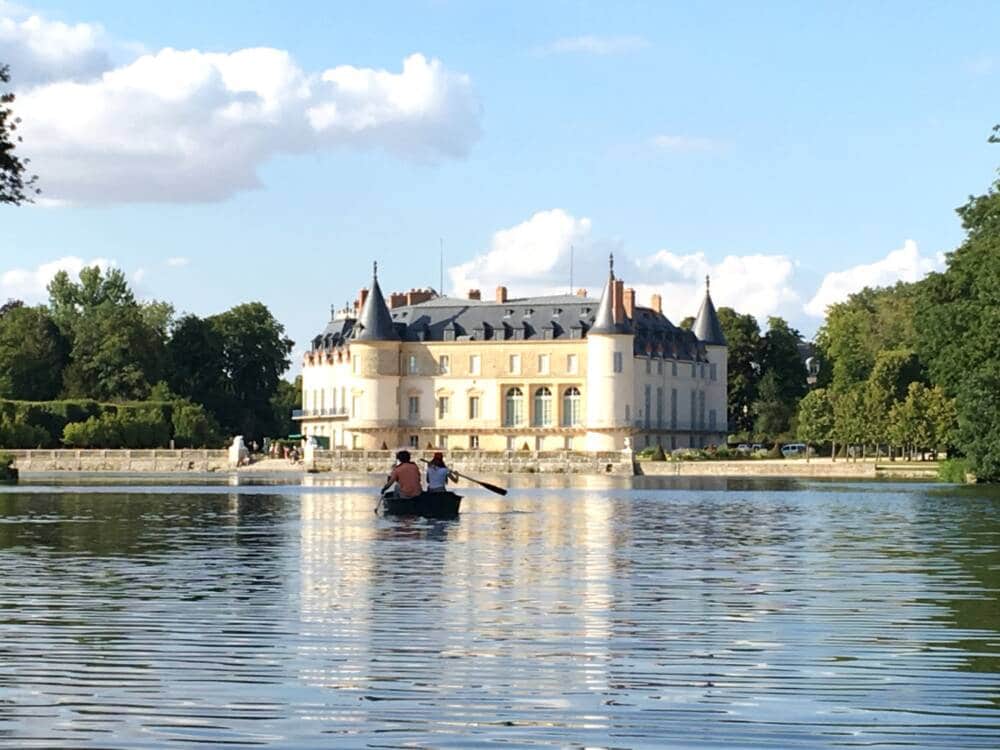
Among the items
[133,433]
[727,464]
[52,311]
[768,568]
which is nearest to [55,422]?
[133,433]

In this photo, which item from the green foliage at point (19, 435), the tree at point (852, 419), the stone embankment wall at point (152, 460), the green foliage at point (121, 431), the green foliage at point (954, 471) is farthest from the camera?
the green foliage at point (121, 431)

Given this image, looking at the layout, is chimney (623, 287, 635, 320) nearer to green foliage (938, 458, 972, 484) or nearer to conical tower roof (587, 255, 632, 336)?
conical tower roof (587, 255, 632, 336)

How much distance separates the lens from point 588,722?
1093 cm

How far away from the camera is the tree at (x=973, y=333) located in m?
59.3

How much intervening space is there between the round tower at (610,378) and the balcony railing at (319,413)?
60.0 feet

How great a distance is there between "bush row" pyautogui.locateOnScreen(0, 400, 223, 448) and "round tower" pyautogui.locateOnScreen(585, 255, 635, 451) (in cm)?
2267

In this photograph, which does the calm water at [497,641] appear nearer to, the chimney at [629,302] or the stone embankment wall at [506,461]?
the stone embankment wall at [506,461]

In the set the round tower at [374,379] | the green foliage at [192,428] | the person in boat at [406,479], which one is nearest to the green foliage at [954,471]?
the person in boat at [406,479]

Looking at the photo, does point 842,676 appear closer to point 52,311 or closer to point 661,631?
point 661,631

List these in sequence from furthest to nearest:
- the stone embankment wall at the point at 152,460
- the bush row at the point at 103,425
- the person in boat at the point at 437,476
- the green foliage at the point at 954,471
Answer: the bush row at the point at 103,425, the stone embankment wall at the point at 152,460, the green foliage at the point at 954,471, the person in boat at the point at 437,476

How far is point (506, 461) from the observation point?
→ 107 m

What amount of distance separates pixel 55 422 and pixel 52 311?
28.4 metres

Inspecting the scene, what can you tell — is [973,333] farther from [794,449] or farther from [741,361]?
[741,361]

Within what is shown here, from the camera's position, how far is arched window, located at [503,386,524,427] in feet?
401
